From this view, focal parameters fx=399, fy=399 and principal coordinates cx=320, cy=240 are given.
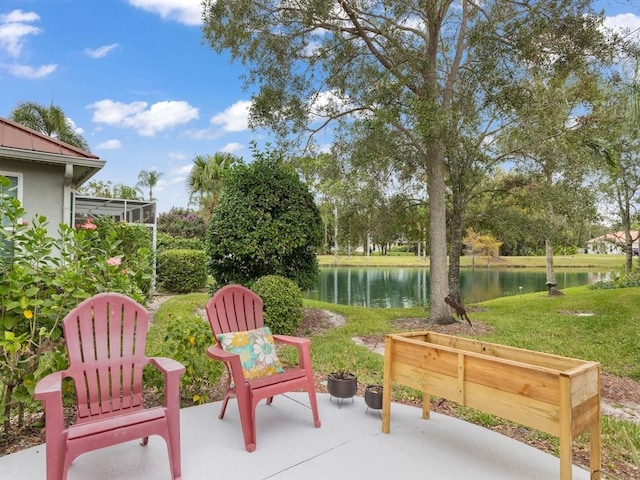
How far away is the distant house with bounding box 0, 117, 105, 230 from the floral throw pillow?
425 centimetres

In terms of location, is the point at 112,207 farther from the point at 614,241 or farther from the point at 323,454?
the point at 614,241

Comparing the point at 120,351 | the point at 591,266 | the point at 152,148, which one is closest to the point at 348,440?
the point at 120,351

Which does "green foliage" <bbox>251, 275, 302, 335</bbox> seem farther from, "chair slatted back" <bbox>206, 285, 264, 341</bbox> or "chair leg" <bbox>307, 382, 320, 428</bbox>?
"chair leg" <bbox>307, 382, 320, 428</bbox>

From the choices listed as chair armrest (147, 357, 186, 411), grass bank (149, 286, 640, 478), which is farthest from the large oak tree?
chair armrest (147, 357, 186, 411)

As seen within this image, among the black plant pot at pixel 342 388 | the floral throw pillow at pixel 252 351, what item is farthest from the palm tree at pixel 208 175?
the black plant pot at pixel 342 388

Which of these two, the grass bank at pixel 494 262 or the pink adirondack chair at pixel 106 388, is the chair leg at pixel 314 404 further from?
the grass bank at pixel 494 262

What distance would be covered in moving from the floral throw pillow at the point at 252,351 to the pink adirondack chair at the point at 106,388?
0.56m

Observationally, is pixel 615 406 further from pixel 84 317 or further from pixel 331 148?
pixel 331 148

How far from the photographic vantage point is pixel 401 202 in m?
8.21

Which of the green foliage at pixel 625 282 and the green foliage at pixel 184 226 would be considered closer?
the green foliage at pixel 625 282

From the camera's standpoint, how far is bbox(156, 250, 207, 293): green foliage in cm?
1084

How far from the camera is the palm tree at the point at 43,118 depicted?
639 inches

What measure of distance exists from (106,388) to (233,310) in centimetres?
100

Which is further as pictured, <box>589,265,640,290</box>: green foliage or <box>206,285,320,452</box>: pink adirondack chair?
<box>589,265,640,290</box>: green foliage
